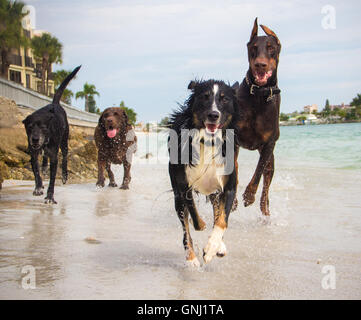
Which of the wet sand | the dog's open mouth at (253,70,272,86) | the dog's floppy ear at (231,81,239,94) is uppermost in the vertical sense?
the dog's open mouth at (253,70,272,86)

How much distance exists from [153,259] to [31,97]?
1953cm

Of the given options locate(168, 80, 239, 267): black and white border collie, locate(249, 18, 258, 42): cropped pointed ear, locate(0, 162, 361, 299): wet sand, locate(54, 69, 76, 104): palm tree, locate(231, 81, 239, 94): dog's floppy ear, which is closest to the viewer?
locate(0, 162, 361, 299): wet sand

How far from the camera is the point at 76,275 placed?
3834 millimetres

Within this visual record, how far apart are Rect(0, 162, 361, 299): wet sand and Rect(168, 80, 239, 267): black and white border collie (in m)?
0.53

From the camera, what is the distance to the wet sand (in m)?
3.55

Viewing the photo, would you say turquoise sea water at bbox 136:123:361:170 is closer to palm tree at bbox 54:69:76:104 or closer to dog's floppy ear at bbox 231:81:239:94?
dog's floppy ear at bbox 231:81:239:94

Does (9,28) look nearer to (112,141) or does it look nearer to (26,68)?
(26,68)

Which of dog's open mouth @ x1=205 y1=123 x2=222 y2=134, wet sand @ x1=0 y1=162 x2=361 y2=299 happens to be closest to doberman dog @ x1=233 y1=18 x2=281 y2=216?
wet sand @ x1=0 y1=162 x2=361 y2=299

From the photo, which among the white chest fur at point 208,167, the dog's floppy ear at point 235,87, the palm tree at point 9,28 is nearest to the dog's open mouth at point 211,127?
the white chest fur at point 208,167

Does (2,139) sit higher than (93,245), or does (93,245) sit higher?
(2,139)

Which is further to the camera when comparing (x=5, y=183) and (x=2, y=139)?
(x=2, y=139)
